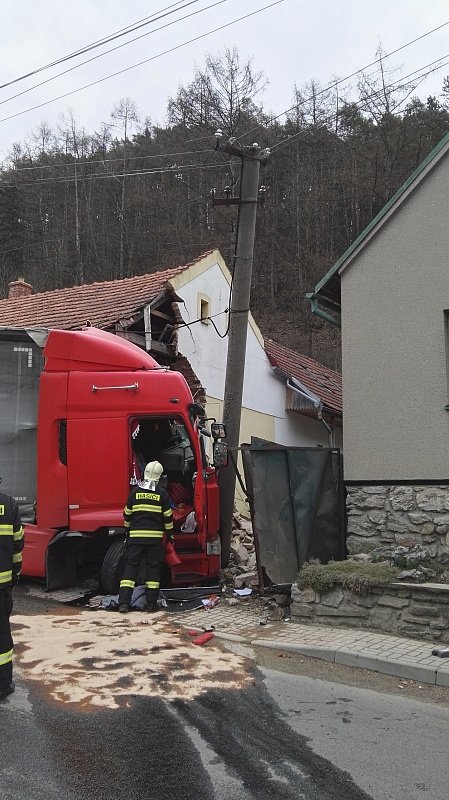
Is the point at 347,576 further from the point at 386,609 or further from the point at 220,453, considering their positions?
the point at 220,453

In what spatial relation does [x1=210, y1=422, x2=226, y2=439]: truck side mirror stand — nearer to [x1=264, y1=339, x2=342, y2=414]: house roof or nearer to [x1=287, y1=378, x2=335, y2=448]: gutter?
[x1=287, y1=378, x2=335, y2=448]: gutter

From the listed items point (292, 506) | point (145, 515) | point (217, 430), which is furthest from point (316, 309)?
point (145, 515)

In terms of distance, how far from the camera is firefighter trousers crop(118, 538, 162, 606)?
25.7 ft

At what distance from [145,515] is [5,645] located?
10.6 ft

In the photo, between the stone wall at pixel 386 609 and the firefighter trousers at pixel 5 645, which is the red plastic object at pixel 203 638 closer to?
the stone wall at pixel 386 609

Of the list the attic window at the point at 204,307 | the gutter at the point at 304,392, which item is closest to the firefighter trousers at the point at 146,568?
the attic window at the point at 204,307

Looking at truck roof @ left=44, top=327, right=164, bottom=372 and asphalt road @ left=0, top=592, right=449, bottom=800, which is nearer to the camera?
asphalt road @ left=0, top=592, right=449, bottom=800

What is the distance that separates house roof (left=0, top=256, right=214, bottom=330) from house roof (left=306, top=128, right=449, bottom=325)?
13.7ft

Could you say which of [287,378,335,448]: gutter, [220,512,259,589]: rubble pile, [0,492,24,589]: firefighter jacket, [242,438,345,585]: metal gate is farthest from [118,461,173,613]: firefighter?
[287,378,335,448]: gutter

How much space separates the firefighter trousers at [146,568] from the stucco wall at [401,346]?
8.85ft

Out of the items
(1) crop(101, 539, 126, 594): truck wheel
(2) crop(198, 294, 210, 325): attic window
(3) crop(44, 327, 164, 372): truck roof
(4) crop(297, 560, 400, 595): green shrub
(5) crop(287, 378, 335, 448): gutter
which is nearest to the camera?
(4) crop(297, 560, 400, 595): green shrub

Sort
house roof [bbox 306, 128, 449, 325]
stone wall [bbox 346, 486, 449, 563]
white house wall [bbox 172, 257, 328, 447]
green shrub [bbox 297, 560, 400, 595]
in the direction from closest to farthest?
green shrub [bbox 297, 560, 400, 595]
stone wall [bbox 346, 486, 449, 563]
house roof [bbox 306, 128, 449, 325]
white house wall [bbox 172, 257, 328, 447]

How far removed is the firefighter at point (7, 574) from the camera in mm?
4777

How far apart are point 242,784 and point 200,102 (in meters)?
21.8
